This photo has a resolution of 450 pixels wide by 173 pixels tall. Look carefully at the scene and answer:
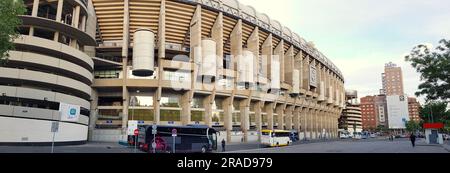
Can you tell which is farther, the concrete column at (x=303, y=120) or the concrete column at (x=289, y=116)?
the concrete column at (x=303, y=120)

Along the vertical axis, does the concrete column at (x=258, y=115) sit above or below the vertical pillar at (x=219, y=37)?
below

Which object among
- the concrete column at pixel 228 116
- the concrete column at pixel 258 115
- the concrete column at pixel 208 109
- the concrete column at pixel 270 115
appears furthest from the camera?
the concrete column at pixel 270 115

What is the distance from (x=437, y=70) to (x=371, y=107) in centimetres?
19030

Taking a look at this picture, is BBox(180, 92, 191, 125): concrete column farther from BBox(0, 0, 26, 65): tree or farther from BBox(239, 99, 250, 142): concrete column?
BBox(0, 0, 26, 65): tree

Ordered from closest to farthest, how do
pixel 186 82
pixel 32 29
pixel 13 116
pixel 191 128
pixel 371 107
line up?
pixel 191 128 < pixel 13 116 < pixel 32 29 < pixel 186 82 < pixel 371 107

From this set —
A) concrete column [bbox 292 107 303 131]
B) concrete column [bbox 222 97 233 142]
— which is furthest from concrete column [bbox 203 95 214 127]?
concrete column [bbox 292 107 303 131]

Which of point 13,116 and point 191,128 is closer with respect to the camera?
point 191,128

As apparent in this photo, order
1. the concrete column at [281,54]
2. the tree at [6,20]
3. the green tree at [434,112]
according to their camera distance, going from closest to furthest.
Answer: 1. the tree at [6,20]
2. the green tree at [434,112]
3. the concrete column at [281,54]

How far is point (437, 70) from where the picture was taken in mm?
24312

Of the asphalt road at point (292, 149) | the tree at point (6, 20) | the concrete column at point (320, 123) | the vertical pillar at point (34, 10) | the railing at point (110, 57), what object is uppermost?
the vertical pillar at point (34, 10)

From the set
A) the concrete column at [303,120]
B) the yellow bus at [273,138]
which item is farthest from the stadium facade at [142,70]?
the yellow bus at [273,138]

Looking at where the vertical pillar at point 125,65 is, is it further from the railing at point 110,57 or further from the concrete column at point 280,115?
the concrete column at point 280,115
